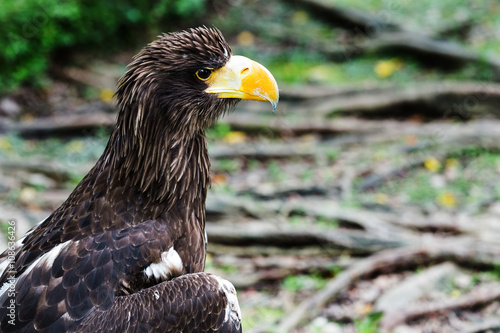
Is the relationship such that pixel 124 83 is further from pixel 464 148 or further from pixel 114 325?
pixel 464 148

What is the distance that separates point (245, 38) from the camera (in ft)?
41.3

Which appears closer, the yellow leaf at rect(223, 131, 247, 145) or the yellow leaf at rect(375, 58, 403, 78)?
the yellow leaf at rect(223, 131, 247, 145)

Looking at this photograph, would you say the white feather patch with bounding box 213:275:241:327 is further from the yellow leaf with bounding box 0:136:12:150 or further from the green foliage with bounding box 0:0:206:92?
the green foliage with bounding box 0:0:206:92

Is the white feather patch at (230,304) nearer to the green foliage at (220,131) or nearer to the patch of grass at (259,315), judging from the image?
the patch of grass at (259,315)

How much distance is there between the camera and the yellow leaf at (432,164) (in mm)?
8141

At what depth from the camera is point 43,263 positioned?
11.4 ft

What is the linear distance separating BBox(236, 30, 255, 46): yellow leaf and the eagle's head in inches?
342

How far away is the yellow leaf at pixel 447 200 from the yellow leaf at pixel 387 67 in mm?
3904

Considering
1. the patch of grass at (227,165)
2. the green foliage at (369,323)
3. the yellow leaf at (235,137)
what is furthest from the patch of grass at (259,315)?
the yellow leaf at (235,137)

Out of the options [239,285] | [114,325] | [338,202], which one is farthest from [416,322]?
[114,325]

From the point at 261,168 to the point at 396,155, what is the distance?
173 cm

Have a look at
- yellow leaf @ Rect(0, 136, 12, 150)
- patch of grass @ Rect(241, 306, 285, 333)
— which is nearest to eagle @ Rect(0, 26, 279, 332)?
patch of grass @ Rect(241, 306, 285, 333)

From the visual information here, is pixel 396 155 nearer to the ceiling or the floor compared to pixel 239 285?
nearer to the ceiling

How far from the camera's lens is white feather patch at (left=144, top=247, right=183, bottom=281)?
3.56 metres
